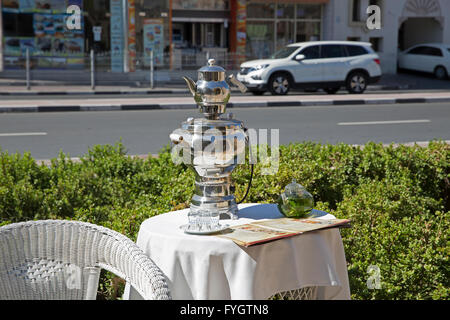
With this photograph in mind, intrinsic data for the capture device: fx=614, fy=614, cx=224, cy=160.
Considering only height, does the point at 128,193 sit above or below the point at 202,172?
below

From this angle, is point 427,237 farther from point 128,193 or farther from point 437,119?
point 437,119

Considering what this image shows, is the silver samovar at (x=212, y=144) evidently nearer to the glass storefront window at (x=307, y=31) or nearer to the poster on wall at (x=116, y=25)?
the poster on wall at (x=116, y=25)

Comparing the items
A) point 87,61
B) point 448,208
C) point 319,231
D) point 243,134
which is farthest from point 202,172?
point 87,61

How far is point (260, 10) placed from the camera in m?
26.6

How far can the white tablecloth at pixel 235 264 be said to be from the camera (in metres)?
2.89

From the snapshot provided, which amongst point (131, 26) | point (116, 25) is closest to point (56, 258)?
point (131, 26)

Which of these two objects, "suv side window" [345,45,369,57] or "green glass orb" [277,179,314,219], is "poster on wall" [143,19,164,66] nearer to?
"suv side window" [345,45,369,57]

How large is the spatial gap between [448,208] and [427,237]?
1.70 m

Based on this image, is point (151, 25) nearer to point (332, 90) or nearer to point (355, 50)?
point (332, 90)

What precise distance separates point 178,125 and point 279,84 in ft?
24.0

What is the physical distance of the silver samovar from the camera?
3.22 meters

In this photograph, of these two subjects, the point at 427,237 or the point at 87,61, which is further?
the point at 87,61

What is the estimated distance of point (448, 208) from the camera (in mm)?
5746
